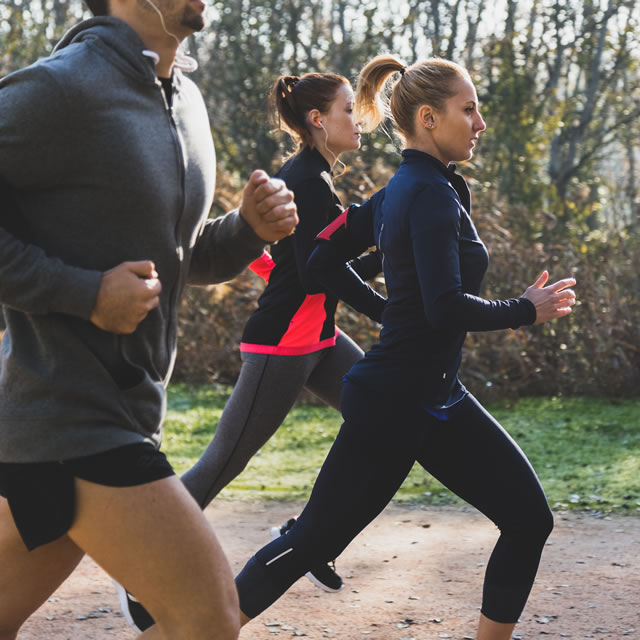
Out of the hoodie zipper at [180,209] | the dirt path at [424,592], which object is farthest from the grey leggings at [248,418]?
the hoodie zipper at [180,209]

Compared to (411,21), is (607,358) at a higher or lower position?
lower

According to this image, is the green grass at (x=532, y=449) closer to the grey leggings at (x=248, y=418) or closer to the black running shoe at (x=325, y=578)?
the black running shoe at (x=325, y=578)

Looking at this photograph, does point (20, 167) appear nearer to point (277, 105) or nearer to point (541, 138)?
point (277, 105)

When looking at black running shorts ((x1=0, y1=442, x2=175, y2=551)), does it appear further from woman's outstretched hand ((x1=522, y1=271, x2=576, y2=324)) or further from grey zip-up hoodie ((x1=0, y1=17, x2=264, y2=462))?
woman's outstretched hand ((x1=522, y1=271, x2=576, y2=324))

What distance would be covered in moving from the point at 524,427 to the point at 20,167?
605cm

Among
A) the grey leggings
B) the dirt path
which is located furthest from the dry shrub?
the grey leggings

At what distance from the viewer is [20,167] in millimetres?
1894

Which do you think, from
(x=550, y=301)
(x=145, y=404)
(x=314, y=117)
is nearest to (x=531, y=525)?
(x=550, y=301)

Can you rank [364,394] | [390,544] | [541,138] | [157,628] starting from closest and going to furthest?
[157,628] < [364,394] < [390,544] < [541,138]

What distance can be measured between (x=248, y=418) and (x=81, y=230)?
1869 millimetres

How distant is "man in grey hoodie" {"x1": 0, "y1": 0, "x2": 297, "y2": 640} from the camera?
1.90 meters

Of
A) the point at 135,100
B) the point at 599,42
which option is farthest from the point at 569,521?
the point at 599,42

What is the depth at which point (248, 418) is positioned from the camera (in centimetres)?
374

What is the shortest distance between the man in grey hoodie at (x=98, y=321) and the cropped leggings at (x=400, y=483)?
2.83ft
